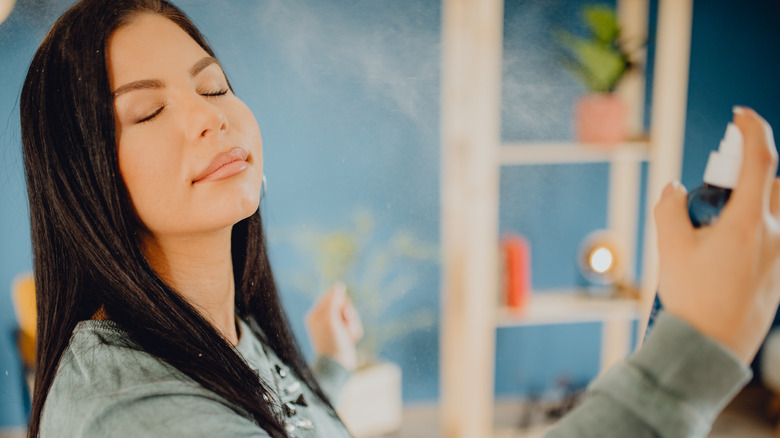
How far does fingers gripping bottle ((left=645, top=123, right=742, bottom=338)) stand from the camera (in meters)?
0.37

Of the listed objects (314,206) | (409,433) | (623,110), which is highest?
(623,110)

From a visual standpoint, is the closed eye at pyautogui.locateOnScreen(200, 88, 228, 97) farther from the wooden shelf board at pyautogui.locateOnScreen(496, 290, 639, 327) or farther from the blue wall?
the wooden shelf board at pyautogui.locateOnScreen(496, 290, 639, 327)

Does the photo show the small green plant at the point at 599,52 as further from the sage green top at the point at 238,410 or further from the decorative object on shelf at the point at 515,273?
the sage green top at the point at 238,410

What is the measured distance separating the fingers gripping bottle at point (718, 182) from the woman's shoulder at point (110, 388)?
0.36m

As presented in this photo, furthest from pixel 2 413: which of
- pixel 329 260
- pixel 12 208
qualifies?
pixel 329 260

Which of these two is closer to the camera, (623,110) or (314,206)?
(314,206)

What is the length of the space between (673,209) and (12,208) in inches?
22.0

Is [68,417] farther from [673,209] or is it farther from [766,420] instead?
[766,420]

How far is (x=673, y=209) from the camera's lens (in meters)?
0.38

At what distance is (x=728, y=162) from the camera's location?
38 centimetres

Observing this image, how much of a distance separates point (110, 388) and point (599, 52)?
1291mm

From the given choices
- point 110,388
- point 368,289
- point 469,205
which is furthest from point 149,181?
point 469,205

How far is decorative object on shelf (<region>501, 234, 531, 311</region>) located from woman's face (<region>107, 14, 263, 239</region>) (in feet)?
3.86

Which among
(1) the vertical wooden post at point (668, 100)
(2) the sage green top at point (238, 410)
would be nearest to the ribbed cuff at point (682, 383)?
(2) the sage green top at point (238, 410)
